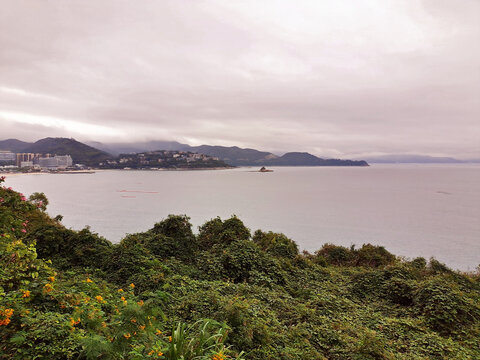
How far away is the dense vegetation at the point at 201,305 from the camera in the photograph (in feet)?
13.0

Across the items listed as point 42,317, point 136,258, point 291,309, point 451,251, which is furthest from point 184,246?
point 451,251

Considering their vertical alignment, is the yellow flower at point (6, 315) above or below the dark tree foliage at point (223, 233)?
above

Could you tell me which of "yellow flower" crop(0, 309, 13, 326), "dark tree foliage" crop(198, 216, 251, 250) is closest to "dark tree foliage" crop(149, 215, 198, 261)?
"dark tree foliage" crop(198, 216, 251, 250)

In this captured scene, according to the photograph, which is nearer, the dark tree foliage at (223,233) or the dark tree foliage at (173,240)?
the dark tree foliage at (173,240)

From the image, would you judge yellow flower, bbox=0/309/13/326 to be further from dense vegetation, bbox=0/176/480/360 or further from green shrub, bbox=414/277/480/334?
green shrub, bbox=414/277/480/334

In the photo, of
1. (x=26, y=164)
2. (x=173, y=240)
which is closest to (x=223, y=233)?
(x=173, y=240)

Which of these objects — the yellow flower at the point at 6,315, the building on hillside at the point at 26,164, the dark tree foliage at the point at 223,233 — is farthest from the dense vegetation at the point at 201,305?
the building on hillside at the point at 26,164

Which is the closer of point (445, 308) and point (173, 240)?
point (445, 308)

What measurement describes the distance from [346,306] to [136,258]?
873 cm

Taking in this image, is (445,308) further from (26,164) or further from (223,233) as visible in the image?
(26,164)

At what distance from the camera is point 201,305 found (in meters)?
6.98

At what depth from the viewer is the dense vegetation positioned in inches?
156

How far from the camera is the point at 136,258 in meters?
11.2

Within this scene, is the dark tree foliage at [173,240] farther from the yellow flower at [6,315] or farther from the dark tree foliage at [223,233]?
the yellow flower at [6,315]
